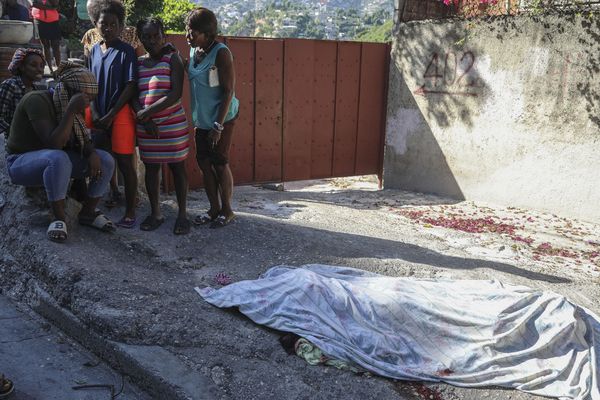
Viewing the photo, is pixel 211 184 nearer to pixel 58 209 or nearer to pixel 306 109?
pixel 58 209

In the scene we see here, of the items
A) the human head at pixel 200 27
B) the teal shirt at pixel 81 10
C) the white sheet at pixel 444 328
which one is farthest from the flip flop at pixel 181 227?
the teal shirt at pixel 81 10

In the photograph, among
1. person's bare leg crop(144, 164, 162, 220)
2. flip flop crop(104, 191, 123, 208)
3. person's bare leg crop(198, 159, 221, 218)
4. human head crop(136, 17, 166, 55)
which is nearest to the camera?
human head crop(136, 17, 166, 55)

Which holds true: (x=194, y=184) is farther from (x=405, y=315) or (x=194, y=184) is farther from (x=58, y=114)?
(x=405, y=315)

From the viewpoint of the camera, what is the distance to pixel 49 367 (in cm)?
295

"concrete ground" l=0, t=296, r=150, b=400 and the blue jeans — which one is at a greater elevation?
the blue jeans

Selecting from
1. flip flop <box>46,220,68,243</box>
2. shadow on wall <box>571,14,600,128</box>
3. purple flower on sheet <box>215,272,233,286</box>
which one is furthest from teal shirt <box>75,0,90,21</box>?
shadow on wall <box>571,14,600,128</box>

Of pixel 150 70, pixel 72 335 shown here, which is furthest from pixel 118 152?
pixel 72 335

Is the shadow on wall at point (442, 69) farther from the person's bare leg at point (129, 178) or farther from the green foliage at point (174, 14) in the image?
the green foliage at point (174, 14)

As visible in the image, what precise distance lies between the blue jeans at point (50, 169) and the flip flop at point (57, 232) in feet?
0.57

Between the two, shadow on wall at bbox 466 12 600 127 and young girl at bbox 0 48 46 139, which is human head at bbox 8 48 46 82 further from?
shadow on wall at bbox 466 12 600 127

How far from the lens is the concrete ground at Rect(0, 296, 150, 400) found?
2.74 meters

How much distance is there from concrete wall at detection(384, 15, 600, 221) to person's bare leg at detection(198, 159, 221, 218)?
390 cm

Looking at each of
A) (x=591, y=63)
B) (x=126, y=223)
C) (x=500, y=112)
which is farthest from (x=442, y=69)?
(x=126, y=223)

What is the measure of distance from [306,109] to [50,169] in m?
4.37
